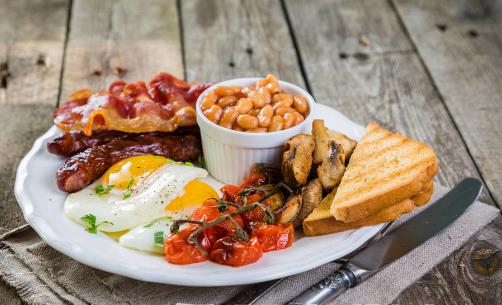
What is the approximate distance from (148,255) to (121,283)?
0.20 metres

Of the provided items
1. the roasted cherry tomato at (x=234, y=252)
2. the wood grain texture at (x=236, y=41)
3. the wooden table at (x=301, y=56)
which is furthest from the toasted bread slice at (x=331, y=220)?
the wood grain texture at (x=236, y=41)

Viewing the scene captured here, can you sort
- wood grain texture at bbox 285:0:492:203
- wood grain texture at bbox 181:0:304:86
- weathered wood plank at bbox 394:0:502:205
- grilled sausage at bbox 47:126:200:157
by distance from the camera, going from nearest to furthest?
1. grilled sausage at bbox 47:126:200:157
2. weathered wood plank at bbox 394:0:502:205
3. wood grain texture at bbox 285:0:492:203
4. wood grain texture at bbox 181:0:304:86

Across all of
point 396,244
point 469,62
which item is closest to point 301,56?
point 469,62

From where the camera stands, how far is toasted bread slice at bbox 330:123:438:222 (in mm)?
3143

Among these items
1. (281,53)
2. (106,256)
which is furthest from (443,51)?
(106,256)

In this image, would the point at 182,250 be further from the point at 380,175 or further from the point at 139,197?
the point at 380,175

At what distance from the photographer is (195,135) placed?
12.8 ft

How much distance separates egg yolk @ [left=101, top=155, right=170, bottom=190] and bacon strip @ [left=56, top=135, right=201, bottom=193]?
0.06 metres

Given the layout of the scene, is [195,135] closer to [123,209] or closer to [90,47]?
[123,209]

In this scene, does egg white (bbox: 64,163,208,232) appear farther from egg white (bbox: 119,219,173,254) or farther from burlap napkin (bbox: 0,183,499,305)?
burlap napkin (bbox: 0,183,499,305)

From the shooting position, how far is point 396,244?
10.7 ft

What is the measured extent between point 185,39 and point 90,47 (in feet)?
2.65

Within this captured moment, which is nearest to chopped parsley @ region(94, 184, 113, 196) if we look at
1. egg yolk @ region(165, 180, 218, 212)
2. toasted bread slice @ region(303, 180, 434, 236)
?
egg yolk @ region(165, 180, 218, 212)

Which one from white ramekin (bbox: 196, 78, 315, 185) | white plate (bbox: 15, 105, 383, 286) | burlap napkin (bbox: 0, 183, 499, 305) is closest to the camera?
white plate (bbox: 15, 105, 383, 286)
